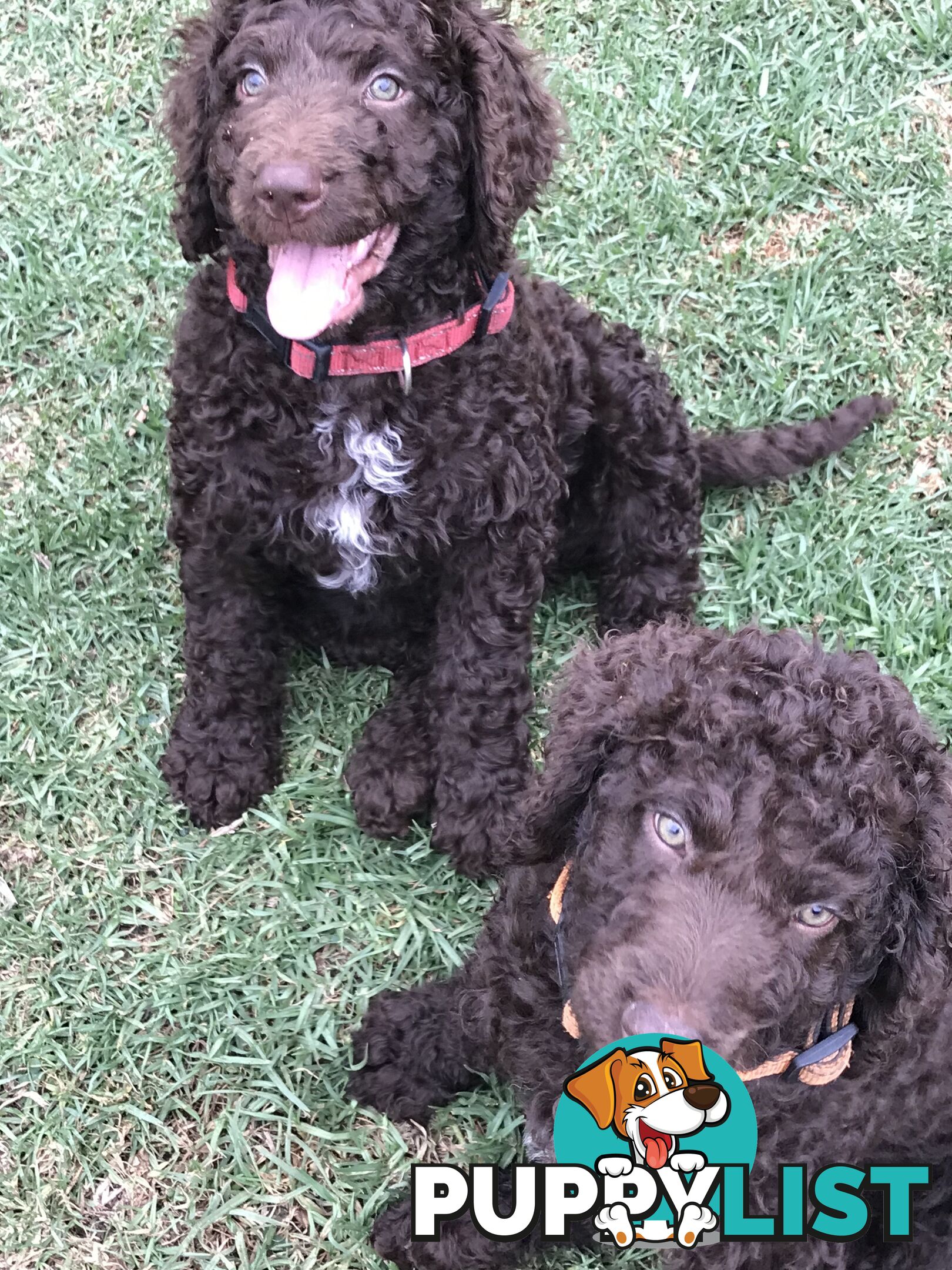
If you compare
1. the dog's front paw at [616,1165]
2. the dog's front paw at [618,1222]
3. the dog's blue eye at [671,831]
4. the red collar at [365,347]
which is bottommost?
the dog's front paw at [618,1222]

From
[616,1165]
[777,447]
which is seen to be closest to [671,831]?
[616,1165]

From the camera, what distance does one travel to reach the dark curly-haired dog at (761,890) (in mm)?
1745

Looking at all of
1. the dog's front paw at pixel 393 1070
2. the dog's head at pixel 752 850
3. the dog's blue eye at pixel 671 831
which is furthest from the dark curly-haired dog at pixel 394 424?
the dog's blue eye at pixel 671 831

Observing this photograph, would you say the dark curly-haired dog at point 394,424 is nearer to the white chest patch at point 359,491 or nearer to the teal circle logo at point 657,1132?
the white chest patch at point 359,491

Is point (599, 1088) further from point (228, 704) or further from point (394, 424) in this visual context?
point (228, 704)

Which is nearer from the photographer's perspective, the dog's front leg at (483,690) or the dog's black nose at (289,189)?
the dog's black nose at (289,189)

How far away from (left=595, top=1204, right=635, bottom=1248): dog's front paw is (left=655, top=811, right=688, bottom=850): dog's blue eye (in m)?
0.70

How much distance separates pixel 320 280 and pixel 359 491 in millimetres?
506

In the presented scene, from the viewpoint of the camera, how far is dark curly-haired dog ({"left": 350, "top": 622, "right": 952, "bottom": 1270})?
5.73 feet

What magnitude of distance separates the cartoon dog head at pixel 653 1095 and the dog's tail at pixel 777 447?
207 cm

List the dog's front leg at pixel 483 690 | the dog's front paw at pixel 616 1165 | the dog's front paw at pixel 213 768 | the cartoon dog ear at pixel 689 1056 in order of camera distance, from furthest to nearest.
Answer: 1. the dog's front paw at pixel 213 768
2. the dog's front leg at pixel 483 690
3. the dog's front paw at pixel 616 1165
4. the cartoon dog ear at pixel 689 1056

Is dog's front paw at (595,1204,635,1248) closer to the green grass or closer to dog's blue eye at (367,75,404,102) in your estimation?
the green grass

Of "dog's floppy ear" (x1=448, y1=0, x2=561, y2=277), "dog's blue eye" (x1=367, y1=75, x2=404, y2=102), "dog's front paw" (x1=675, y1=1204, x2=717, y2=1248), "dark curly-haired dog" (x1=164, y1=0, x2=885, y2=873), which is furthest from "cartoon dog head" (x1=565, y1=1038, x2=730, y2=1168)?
"dog's blue eye" (x1=367, y1=75, x2=404, y2=102)

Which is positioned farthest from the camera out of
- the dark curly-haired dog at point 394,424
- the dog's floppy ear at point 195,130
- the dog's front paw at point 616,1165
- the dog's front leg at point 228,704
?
the dog's front leg at point 228,704
